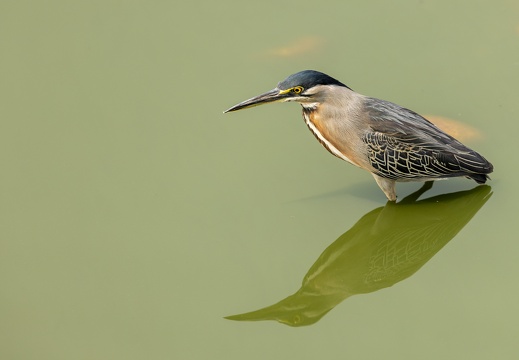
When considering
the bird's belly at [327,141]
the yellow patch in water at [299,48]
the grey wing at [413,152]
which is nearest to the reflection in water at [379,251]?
the grey wing at [413,152]

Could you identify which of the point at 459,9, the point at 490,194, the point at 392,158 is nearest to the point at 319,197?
the point at 392,158

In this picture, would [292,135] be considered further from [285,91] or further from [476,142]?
[476,142]

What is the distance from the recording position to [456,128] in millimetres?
6438

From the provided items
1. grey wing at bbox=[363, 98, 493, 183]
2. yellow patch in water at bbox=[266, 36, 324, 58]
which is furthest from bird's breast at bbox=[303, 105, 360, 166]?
yellow patch in water at bbox=[266, 36, 324, 58]

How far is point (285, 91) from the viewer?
5.86 m

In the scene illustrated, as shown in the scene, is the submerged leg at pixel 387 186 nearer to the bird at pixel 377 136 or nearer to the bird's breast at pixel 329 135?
the bird at pixel 377 136

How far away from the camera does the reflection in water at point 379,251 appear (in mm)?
5348

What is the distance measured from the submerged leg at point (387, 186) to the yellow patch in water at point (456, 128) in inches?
27.0

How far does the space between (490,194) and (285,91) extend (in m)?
1.62

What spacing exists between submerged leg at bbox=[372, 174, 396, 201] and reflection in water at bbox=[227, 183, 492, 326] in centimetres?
8

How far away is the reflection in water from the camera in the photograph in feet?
17.5

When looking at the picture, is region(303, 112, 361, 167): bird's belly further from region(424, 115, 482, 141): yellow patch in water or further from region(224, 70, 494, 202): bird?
region(424, 115, 482, 141): yellow patch in water

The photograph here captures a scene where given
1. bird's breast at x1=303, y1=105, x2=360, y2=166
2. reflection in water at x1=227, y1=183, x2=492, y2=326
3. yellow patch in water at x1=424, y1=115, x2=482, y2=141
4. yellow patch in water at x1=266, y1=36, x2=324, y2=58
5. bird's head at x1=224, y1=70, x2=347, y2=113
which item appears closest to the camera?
reflection in water at x1=227, y1=183, x2=492, y2=326

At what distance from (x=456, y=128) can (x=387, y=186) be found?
83 centimetres
